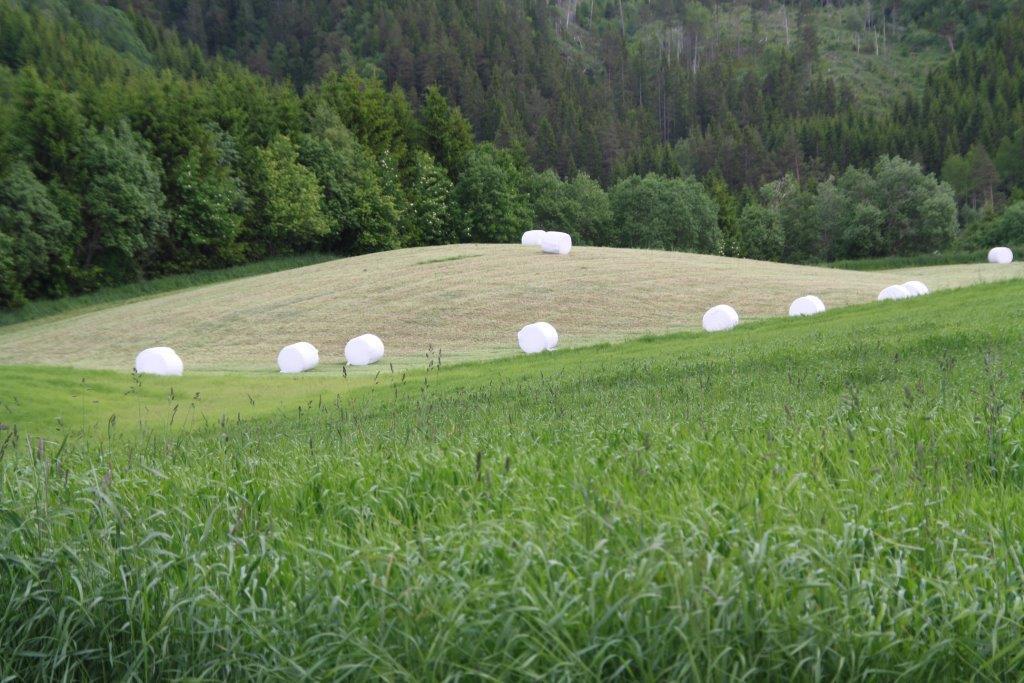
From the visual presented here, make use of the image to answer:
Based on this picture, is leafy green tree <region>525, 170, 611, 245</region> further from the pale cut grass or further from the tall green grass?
the pale cut grass

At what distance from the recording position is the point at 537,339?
3303 centimetres

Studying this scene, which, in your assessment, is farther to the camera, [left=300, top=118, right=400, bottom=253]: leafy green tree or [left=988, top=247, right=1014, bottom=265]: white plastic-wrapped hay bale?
[left=300, top=118, right=400, bottom=253]: leafy green tree

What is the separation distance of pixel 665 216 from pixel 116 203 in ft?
191

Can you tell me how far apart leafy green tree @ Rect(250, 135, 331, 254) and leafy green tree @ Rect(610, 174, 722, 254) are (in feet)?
127

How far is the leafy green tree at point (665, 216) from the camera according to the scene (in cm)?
10475

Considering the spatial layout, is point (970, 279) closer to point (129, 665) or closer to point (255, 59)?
point (129, 665)

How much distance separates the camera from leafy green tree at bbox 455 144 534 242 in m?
94.1

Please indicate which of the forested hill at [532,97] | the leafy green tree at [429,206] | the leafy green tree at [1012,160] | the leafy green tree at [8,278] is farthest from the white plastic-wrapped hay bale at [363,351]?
the leafy green tree at [1012,160]

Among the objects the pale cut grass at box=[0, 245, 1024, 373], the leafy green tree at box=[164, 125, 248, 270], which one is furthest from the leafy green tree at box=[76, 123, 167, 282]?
the pale cut grass at box=[0, 245, 1024, 373]

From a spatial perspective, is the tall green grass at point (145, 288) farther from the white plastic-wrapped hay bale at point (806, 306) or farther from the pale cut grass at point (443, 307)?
the white plastic-wrapped hay bale at point (806, 306)

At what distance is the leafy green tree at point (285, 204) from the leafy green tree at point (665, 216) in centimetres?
3857

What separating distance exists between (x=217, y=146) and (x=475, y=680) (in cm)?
8145

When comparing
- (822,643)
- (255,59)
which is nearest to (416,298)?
(822,643)

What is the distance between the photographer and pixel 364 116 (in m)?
95.2
